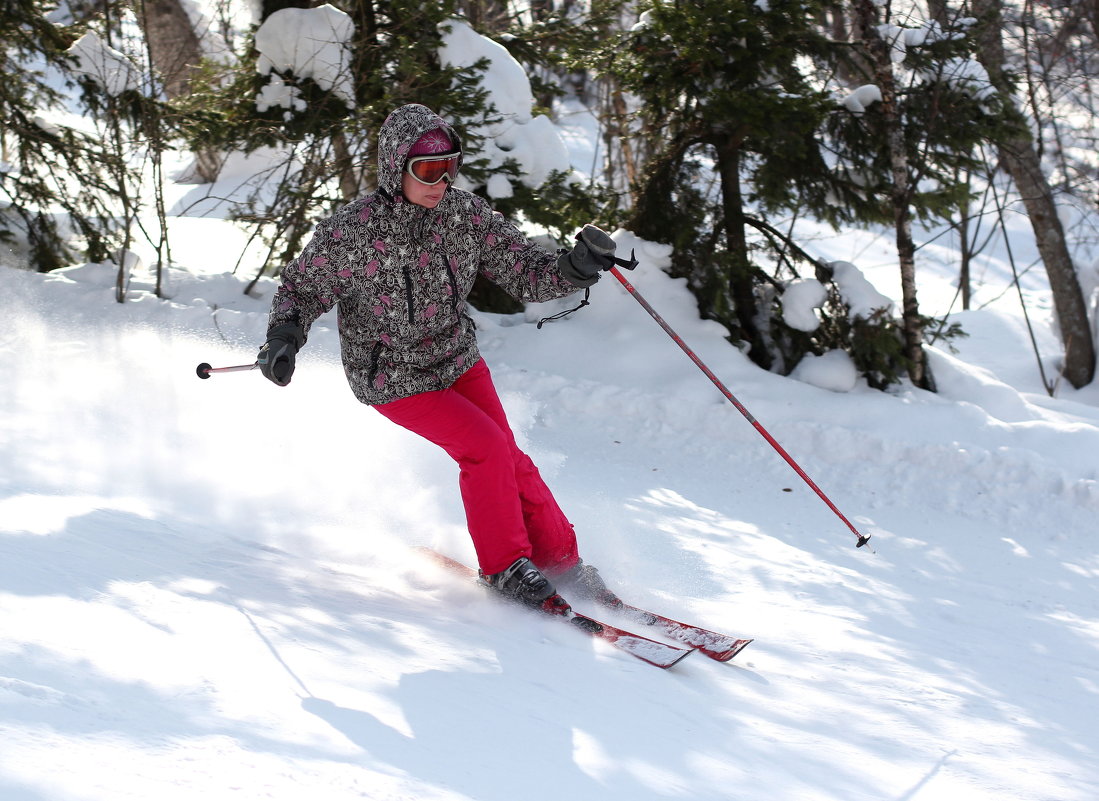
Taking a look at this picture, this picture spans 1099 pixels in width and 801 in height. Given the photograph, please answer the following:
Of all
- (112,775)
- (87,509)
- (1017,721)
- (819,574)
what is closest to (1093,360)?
(819,574)

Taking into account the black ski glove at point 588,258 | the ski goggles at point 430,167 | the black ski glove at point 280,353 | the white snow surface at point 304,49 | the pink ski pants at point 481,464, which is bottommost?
the pink ski pants at point 481,464

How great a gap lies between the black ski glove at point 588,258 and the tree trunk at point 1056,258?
5821 millimetres

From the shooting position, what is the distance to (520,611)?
11.3 ft

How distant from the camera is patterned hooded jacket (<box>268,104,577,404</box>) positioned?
3.35m

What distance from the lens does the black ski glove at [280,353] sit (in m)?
3.26

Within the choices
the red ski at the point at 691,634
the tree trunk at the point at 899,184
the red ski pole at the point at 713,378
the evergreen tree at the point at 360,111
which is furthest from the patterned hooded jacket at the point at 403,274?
the tree trunk at the point at 899,184

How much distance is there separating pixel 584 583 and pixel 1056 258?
7067 mm

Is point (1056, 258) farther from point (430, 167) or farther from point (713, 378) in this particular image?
point (430, 167)

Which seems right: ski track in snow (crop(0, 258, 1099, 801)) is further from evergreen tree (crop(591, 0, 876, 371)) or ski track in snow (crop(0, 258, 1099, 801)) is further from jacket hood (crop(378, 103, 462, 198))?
jacket hood (crop(378, 103, 462, 198))

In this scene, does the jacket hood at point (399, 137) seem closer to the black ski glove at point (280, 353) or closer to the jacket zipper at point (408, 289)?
the jacket zipper at point (408, 289)

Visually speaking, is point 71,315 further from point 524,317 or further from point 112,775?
point 112,775

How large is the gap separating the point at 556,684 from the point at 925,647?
1.62m

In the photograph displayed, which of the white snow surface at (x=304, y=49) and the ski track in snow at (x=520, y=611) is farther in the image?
the white snow surface at (x=304, y=49)

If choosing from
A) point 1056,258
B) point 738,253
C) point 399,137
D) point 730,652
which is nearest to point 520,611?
point 730,652
